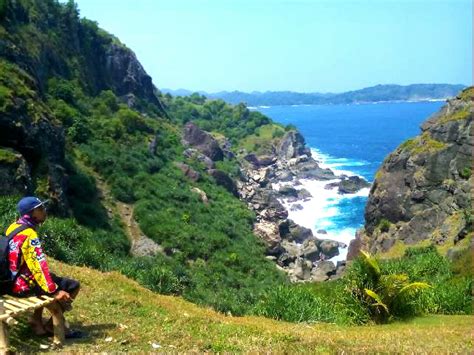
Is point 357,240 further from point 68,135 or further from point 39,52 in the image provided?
point 39,52

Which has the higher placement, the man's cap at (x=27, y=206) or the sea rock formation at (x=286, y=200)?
the man's cap at (x=27, y=206)

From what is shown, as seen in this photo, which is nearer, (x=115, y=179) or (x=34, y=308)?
(x=34, y=308)

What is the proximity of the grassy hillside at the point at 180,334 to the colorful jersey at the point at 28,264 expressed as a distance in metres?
0.99

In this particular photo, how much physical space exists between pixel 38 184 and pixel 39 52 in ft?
113

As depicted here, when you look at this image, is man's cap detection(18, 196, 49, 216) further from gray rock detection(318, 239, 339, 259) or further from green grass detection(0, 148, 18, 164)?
gray rock detection(318, 239, 339, 259)

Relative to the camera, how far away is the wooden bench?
24.7 feet

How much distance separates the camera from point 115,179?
49.0m

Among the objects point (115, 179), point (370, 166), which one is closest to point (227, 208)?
point (115, 179)

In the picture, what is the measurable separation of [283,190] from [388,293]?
80.4 metres

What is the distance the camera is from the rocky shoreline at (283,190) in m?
55.7

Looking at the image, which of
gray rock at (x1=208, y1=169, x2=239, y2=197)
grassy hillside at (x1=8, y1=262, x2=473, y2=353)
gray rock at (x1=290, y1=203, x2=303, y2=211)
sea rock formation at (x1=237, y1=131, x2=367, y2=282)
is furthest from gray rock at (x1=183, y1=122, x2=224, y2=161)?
grassy hillside at (x1=8, y1=262, x2=473, y2=353)

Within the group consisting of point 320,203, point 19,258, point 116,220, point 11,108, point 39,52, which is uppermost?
point 39,52

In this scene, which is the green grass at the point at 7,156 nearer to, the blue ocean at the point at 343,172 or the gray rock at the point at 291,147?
the blue ocean at the point at 343,172

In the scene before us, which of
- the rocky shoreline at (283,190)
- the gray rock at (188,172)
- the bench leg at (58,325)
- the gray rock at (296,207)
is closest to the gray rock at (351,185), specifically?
the rocky shoreline at (283,190)
